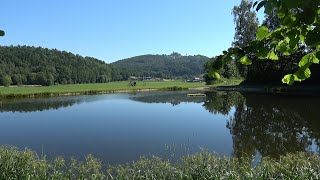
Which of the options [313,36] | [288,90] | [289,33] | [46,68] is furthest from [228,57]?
[46,68]

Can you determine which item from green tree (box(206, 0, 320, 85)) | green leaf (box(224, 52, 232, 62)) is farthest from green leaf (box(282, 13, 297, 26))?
green leaf (box(224, 52, 232, 62))

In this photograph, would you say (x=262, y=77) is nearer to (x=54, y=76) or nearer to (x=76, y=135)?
(x=76, y=135)

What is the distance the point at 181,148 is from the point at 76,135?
25.9 ft

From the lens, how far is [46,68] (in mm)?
134250

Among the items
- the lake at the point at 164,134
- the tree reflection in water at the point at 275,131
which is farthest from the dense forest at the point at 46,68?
the tree reflection in water at the point at 275,131

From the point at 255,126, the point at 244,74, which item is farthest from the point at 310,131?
the point at 244,74

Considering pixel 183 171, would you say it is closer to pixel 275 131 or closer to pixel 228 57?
pixel 228 57

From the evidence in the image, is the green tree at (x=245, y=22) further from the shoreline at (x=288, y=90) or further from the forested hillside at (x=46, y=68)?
the forested hillside at (x=46, y=68)

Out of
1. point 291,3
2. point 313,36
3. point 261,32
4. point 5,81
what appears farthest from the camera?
point 5,81

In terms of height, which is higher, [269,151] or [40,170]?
[40,170]

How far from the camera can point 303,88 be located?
5238cm

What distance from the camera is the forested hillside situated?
119688mm

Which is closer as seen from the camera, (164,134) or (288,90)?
(164,134)

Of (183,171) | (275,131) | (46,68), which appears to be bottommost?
(275,131)
